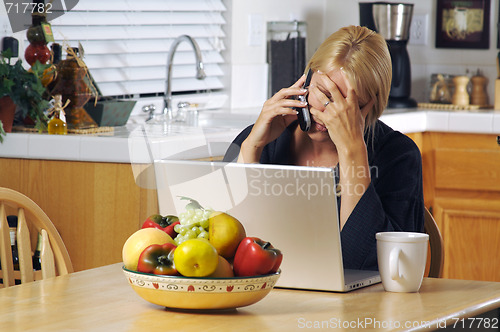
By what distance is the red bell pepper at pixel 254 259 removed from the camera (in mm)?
1158

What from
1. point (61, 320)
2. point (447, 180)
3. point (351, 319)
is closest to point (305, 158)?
point (351, 319)

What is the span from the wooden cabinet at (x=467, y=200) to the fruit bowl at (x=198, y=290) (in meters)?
2.42

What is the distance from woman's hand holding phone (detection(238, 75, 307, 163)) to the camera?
67.9 inches

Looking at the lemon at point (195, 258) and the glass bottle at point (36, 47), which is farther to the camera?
the glass bottle at point (36, 47)

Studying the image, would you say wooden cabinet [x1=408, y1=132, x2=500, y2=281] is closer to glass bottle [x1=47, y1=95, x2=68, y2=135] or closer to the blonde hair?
glass bottle [x1=47, y1=95, x2=68, y2=135]

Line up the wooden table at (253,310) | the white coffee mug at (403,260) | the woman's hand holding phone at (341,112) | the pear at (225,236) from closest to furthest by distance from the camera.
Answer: the wooden table at (253,310)
the pear at (225,236)
the white coffee mug at (403,260)
the woman's hand holding phone at (341,112)

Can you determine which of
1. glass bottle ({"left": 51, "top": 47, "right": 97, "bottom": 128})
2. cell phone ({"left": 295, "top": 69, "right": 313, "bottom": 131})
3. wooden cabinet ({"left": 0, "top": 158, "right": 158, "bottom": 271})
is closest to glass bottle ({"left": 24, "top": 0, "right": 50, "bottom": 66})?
glass bottle ({"left": 51, "top": 47, "right": 97, "bottom": 128})

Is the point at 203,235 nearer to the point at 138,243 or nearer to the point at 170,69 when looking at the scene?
the point at 138,243

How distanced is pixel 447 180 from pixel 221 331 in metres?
2.57

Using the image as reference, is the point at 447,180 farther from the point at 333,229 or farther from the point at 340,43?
the point at 333,229

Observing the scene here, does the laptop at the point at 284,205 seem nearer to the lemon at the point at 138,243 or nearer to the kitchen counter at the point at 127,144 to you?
the lemon at the point at 138,243

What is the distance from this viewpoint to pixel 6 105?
2389 millimetres

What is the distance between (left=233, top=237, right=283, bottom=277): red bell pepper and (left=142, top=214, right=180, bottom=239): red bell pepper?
0.43 ft

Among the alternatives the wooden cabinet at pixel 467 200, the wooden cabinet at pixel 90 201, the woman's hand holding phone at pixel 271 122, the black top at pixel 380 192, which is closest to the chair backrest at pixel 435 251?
the black top at pixel 380 192
